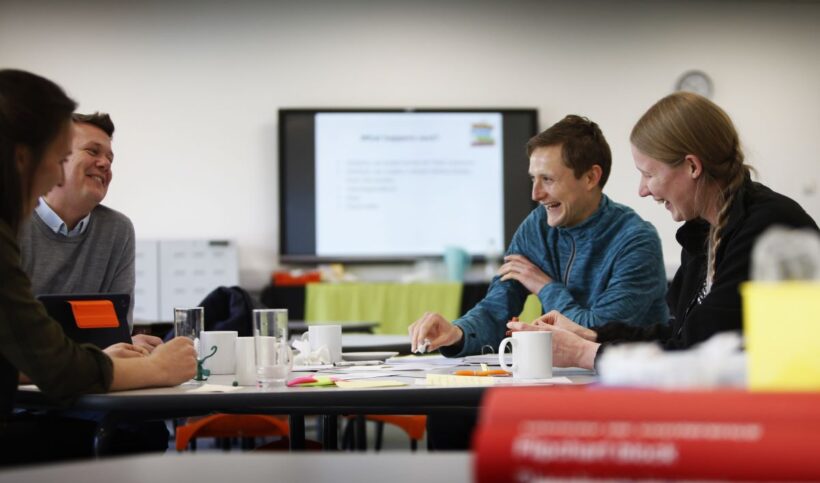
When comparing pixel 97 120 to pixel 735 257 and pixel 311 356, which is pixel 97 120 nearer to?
pixel 311 356

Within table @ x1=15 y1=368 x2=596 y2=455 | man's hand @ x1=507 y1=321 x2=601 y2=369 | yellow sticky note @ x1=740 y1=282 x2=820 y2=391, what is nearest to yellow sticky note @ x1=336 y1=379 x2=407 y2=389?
table @ x1=15 y1=368 x2=596 y2=455

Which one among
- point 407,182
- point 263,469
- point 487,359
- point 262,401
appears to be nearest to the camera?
point 263,469

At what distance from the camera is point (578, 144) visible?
2844mm

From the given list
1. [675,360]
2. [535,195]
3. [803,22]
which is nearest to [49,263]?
[535,195]

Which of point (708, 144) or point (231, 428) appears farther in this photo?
point (231, 428)

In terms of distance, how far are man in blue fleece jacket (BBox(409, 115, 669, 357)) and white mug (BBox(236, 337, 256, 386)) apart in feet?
2.52

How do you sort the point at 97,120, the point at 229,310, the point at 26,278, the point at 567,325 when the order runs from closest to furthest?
1. the point at 26,278
2. the point at 567,325
3. the point at 97,120
4. the point at 229,310

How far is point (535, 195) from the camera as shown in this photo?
9.37ft

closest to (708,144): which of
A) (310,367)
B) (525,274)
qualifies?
(525,274)

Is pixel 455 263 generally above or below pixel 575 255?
below

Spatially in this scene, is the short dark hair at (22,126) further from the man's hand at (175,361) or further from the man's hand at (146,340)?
the man's hand at (146,340)

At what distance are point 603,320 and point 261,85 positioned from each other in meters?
4.64

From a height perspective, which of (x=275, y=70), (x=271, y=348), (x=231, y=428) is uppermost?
(x=275, y=70)

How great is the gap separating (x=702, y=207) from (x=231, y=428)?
1975 millimetres
